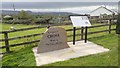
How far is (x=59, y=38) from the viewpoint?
805 cm

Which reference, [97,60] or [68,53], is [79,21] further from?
[97,60]

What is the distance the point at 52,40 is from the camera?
26.0 ft

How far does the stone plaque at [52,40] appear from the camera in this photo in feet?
25.5

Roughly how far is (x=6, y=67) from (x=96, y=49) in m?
3.20

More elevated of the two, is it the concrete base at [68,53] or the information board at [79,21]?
the information board at [79,21]

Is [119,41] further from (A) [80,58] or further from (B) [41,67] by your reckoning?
(B) [41,67]

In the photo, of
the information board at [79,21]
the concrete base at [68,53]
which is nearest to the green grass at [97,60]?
the concrete base at [68,53]

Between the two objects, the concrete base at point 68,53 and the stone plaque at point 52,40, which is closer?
the concrete base at point 68,53

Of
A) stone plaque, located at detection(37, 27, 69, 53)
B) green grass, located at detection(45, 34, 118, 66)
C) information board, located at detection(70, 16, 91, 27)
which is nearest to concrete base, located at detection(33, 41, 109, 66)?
stone plaque, located at detection(37, 27, 69, 53)

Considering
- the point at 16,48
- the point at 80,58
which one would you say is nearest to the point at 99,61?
the point at 80,58

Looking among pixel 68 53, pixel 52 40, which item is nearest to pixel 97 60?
pixel 68 53

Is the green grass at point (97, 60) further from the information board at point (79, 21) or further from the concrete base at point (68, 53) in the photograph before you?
the information board at point (79, 21)

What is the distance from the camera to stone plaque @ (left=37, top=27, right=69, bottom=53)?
778cm

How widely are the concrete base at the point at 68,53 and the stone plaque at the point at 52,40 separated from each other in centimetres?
21
